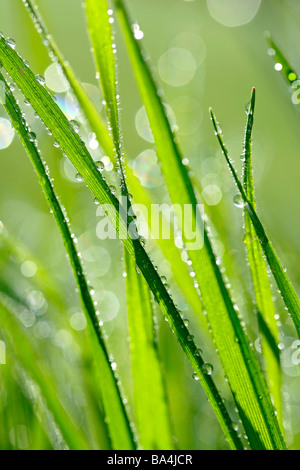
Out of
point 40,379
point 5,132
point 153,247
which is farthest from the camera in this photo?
point 5,132

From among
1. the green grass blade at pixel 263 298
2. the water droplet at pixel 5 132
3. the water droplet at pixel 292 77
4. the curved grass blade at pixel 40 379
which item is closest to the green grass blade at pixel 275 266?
the green grass blade at pixel 263 298

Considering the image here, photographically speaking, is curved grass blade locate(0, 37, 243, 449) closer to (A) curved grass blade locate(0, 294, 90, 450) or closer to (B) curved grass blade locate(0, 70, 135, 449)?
(B) curved grass blade locate(0, 70, 135, 449)

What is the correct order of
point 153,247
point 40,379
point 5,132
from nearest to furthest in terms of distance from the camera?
point 40,379 → point 153,247 → point 5,132

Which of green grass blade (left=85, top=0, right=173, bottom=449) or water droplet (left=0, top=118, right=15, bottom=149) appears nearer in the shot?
green grass blade (left=85, top=0, right=173, bottom=449)
